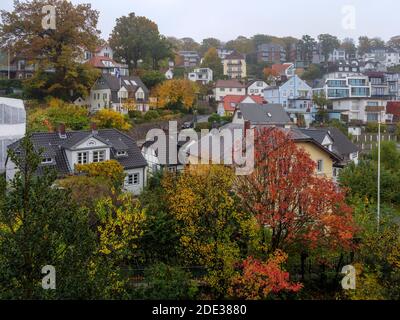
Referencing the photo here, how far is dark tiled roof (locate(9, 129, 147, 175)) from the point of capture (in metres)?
15.8

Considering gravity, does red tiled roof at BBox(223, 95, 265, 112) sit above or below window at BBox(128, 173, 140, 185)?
above

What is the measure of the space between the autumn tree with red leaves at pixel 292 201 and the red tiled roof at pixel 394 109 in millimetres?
28606

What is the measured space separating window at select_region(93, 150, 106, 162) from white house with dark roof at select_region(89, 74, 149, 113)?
11353mm

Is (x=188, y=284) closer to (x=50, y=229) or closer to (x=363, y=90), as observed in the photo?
(x=50, y=229)

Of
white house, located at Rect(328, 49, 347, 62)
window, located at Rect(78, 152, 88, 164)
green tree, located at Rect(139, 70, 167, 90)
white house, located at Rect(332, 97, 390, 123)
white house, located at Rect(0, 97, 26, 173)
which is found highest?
white house, located at Rect(328, 49, 347, 62)

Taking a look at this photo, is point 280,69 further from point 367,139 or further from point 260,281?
point 260,281

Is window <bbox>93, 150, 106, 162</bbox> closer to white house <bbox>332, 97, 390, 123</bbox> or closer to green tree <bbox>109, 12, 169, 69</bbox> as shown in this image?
green tree <bbox>109, 12, 169, 69</bbox>

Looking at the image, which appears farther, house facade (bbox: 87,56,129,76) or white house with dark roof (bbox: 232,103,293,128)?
house facade (bbox: 87,56,129,76)

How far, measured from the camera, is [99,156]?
54.4 feet

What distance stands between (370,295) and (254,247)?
2742mm

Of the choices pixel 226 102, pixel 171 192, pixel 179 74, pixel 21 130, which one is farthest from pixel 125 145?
pixel 179 74

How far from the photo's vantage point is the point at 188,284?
962cm

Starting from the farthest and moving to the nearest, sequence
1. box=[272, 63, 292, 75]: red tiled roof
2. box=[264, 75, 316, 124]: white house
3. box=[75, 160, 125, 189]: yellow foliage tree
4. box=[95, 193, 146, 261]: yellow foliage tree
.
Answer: box=[272, 63, 292, 75]: red tiled roof, box=[264, 75, 316, 124]: white house, box=[75, 160, 125, 189]: yellow foliage tree, box=[95, 193, 146, 261]: yellow foliage tree

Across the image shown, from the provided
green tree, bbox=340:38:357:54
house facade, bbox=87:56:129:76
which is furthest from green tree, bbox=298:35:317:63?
house facade, bbox=87:56:129:76
